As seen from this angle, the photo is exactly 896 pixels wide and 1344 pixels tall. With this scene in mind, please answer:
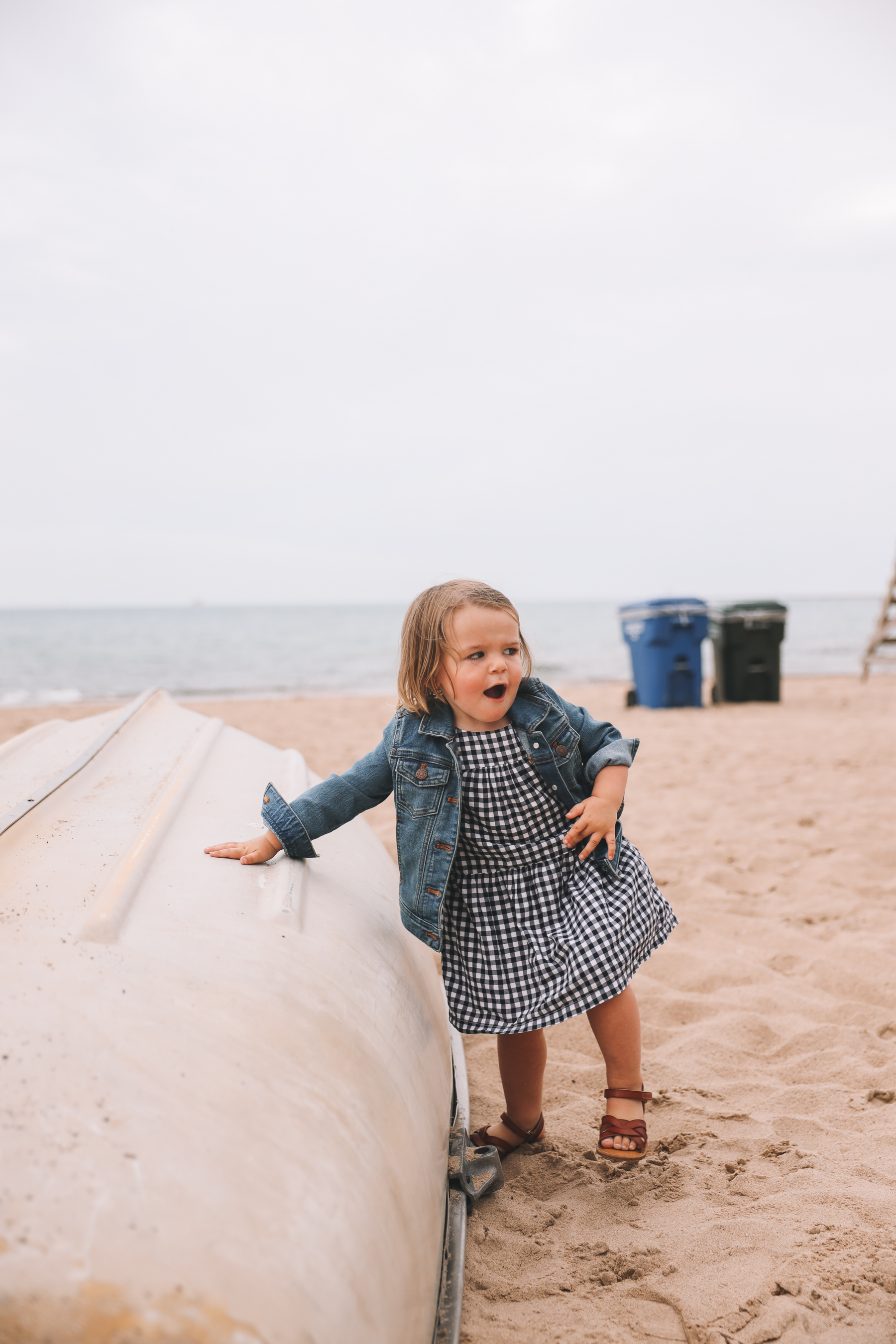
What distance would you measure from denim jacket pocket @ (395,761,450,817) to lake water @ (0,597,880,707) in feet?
1.22

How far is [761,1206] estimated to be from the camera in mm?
1755

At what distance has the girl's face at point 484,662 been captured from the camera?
189 centimetres

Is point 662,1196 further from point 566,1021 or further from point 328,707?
point 328,707

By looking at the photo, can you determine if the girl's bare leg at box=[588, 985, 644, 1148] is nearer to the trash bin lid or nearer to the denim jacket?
the denim jacket

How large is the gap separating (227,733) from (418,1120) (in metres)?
1.87

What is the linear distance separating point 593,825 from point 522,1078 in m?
0.63

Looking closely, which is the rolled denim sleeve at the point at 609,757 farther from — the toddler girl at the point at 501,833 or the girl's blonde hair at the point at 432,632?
the girl's blonde hair at the point at 432,632

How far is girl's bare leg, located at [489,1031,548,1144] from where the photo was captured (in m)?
1.99

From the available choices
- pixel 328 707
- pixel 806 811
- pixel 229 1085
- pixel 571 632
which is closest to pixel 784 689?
pixel 328 707

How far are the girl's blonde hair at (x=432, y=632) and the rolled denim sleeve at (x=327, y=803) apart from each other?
10 cm

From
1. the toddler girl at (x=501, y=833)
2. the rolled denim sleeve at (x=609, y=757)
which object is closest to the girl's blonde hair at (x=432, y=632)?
the toddler girl at (x=501, y=833)

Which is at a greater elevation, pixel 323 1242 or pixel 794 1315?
pixel 323 1242

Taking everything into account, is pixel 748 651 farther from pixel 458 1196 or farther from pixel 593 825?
pixel 458 1196

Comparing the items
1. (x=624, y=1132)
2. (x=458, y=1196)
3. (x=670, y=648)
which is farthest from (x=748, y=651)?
(x=458, y=1196)
